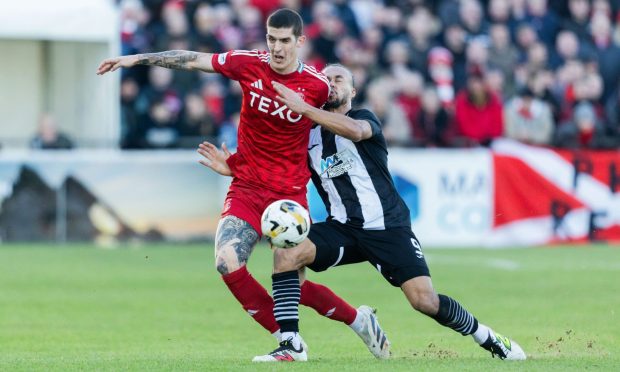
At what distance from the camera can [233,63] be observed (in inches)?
366

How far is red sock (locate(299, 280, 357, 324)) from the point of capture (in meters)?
9.50

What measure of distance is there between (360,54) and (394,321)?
899 centimetres

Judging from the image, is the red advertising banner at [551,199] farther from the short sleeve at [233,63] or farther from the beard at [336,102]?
the short sleeve at [233,63]

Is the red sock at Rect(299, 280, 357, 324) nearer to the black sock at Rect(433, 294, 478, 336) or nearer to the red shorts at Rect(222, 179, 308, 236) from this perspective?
the red shorts at Rect(222, 179, 308, 236)

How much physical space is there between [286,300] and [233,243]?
1.67 feet

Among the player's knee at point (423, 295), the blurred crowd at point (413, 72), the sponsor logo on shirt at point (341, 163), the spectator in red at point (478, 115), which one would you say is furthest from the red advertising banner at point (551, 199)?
the player's knee at point (423, 295)

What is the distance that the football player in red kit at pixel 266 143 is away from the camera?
9.02m

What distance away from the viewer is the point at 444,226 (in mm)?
19891

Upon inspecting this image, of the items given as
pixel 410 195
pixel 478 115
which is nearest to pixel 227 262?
pixel 410 195

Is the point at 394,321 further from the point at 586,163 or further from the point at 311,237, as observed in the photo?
the point at 586,163

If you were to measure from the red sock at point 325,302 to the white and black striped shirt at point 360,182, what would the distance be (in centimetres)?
52

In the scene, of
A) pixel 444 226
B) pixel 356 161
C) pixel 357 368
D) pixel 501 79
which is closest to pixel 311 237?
pixel 356 161

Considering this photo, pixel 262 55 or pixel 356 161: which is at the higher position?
pixel 262 55

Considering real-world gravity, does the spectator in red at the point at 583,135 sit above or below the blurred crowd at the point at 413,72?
below
